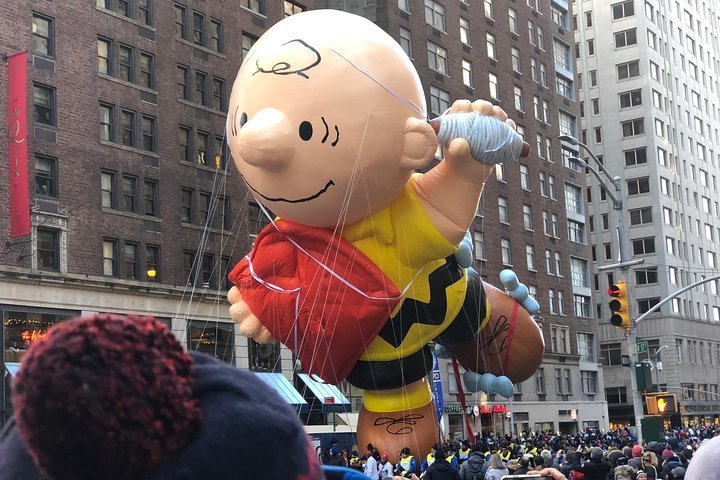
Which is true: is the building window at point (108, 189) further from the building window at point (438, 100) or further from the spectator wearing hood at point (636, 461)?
the spectator wearing hood at point (636, 461)

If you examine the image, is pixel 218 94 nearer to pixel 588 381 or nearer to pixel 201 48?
pixel 201 48

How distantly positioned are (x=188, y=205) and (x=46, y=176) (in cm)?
687

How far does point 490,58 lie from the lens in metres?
58.0

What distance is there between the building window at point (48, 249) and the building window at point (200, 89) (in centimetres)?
887

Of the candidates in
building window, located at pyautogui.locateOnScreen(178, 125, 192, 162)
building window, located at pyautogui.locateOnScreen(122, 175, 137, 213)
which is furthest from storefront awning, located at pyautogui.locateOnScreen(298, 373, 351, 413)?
Result: building window, located at pyautogui.locateOnScreen(178, 125, 192, 162)

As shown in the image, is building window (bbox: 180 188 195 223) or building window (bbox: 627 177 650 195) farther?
building window (bbox: 627 177 650 195)

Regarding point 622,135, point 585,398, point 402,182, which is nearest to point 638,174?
point 622,135

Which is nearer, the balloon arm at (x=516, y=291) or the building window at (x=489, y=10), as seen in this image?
the balloon arm at (x=516, y=291)

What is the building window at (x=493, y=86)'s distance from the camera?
189 feet

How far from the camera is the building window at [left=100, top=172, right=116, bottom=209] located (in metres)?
35.1

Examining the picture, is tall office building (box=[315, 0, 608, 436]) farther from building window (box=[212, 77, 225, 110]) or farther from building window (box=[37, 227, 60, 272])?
building window (box=[37, 227, 60, 272])

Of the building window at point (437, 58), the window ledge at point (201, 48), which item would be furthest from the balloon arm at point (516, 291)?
the building window at point (437, 58)

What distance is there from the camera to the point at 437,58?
53188 mm

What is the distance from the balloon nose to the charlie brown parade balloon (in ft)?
0.05
